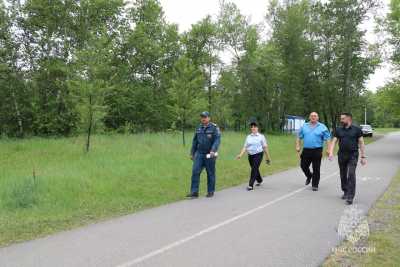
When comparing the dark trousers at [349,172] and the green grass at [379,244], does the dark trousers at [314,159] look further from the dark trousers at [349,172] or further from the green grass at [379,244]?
the green grass at [379,244]

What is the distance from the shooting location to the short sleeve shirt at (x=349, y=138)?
8.84 meters

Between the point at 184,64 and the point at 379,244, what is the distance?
1770 centimetres

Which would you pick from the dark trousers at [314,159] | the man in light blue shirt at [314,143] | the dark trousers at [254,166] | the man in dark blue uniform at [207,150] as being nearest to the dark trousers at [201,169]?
the man in dark blue uniform at [207,150]

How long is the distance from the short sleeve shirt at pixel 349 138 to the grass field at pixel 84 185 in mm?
3371

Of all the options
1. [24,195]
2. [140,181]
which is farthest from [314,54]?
[24,195]

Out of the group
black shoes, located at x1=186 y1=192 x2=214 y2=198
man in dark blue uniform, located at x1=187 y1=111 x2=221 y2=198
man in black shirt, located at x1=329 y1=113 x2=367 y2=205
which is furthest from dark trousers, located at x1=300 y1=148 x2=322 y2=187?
black shoes, located at x1=186 y1=192 x2=214 y2=198

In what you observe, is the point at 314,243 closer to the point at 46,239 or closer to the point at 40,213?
the point at 46,239

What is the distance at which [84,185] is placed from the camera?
9.84 meters

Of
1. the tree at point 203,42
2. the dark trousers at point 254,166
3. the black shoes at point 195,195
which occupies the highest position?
the tree at point 203,42

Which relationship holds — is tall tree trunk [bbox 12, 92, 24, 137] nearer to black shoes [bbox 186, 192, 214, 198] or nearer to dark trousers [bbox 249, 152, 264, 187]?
dark trousers [bbox 249, 152, 264, 187]

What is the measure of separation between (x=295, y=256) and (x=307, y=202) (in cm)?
367

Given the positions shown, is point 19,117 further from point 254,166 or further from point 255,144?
point 254,166

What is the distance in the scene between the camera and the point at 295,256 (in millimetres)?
5059

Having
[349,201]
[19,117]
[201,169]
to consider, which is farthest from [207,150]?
[19,117]
